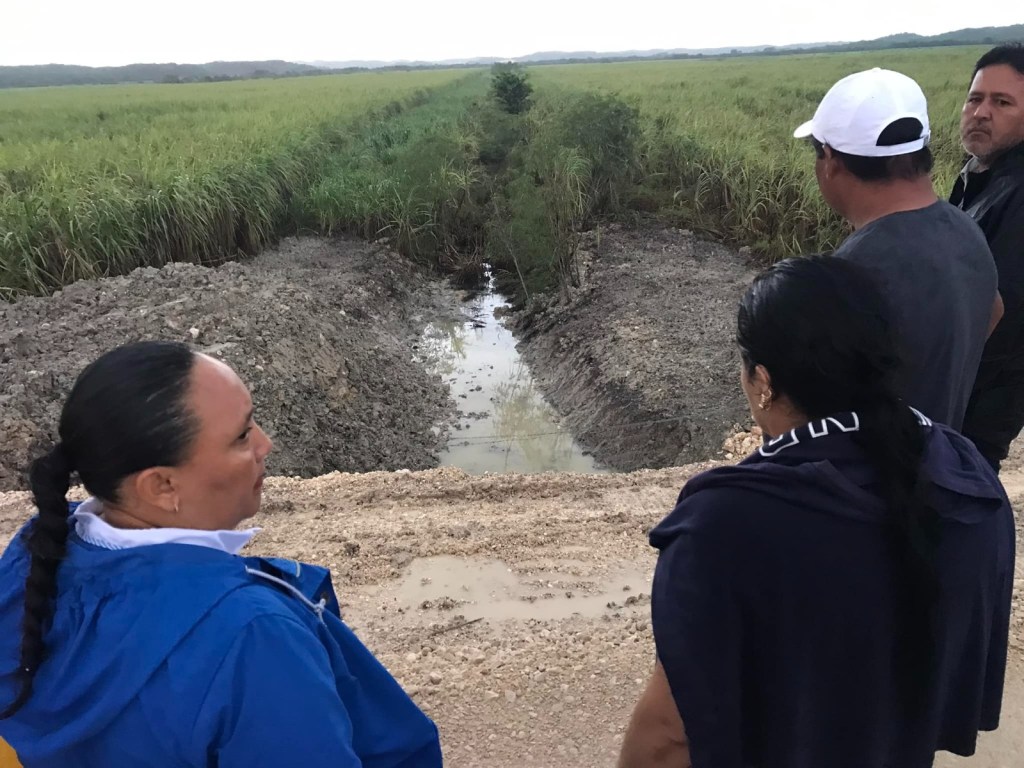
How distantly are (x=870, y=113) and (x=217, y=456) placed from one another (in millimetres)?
1539

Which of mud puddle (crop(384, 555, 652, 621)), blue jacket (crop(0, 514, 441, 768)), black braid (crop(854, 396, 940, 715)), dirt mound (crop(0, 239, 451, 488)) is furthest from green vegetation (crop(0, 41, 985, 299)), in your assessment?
black braid (crop(854, 396, 940, 715))

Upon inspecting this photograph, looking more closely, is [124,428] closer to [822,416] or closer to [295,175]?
[822,416]

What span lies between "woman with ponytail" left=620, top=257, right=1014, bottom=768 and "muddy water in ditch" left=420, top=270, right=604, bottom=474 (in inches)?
197

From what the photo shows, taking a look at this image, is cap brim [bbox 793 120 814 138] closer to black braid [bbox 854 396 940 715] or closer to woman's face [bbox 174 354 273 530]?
black braid [bbox 854 396 940 715]

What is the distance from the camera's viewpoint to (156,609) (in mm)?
941

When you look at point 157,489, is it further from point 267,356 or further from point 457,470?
point 267,356

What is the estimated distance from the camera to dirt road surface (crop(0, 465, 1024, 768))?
95.2 inches

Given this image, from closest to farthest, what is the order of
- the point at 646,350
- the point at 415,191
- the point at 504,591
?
1. the point at 504,591
2. the point at 646,350
3. the point at 415,191

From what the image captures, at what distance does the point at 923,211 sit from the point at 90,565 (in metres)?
1.82

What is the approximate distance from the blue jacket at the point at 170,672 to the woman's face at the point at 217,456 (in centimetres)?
12

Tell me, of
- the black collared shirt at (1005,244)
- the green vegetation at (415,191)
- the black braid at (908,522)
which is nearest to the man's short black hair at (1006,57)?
the black collared shirt at (1005,244)

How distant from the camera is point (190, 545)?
1007 millimetres

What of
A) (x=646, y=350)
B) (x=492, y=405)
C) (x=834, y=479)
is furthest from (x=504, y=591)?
(x=646, y=350)

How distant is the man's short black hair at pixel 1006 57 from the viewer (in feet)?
7.84
